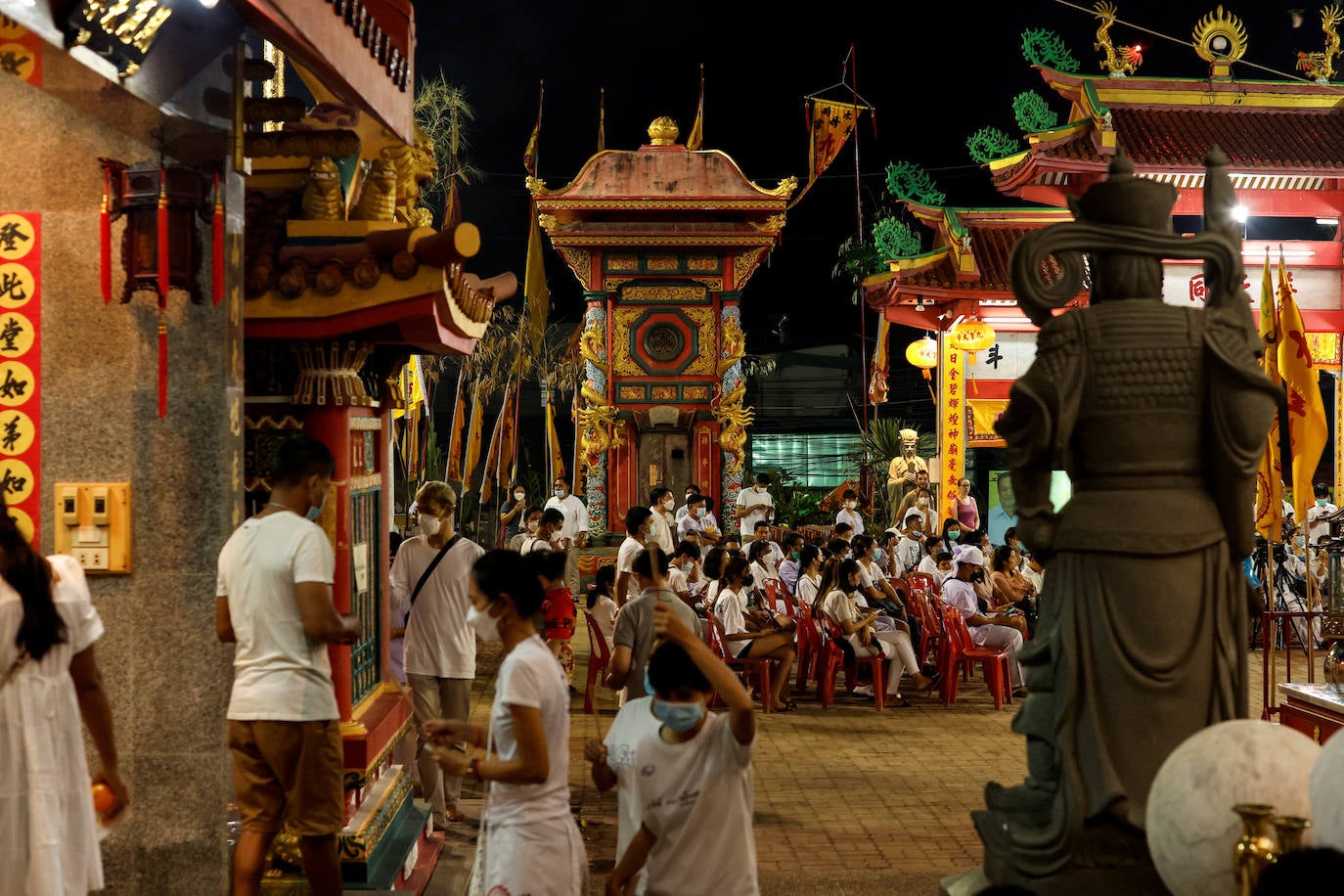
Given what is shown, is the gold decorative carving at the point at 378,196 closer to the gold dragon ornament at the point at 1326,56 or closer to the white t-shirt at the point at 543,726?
the white t-shirt at the point at 543,726

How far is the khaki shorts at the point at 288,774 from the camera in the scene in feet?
15.9

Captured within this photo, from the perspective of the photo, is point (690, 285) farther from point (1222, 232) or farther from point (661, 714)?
point (661, 714)

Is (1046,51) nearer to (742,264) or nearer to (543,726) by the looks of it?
(742,264)

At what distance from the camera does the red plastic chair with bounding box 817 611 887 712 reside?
11.6m

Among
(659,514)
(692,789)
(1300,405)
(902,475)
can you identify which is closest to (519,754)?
(692,789)

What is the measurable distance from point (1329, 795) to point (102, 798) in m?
3.61

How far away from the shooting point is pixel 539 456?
118ft

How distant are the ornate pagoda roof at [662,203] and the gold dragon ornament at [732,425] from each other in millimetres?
2469

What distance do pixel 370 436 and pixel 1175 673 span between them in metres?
4.03

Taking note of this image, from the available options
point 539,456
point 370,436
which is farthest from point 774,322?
point 370,436

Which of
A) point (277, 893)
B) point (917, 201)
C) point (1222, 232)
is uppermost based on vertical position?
point (917, 201)

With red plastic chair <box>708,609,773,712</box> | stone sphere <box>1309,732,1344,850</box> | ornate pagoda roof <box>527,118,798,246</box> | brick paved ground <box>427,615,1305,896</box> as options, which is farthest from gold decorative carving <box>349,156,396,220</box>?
ornate pagoda roof <box>527,118,798,246</box>

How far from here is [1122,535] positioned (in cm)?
500

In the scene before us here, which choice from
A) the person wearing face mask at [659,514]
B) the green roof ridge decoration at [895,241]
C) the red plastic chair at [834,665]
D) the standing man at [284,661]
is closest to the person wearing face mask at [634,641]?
the standing man at [284,661]
